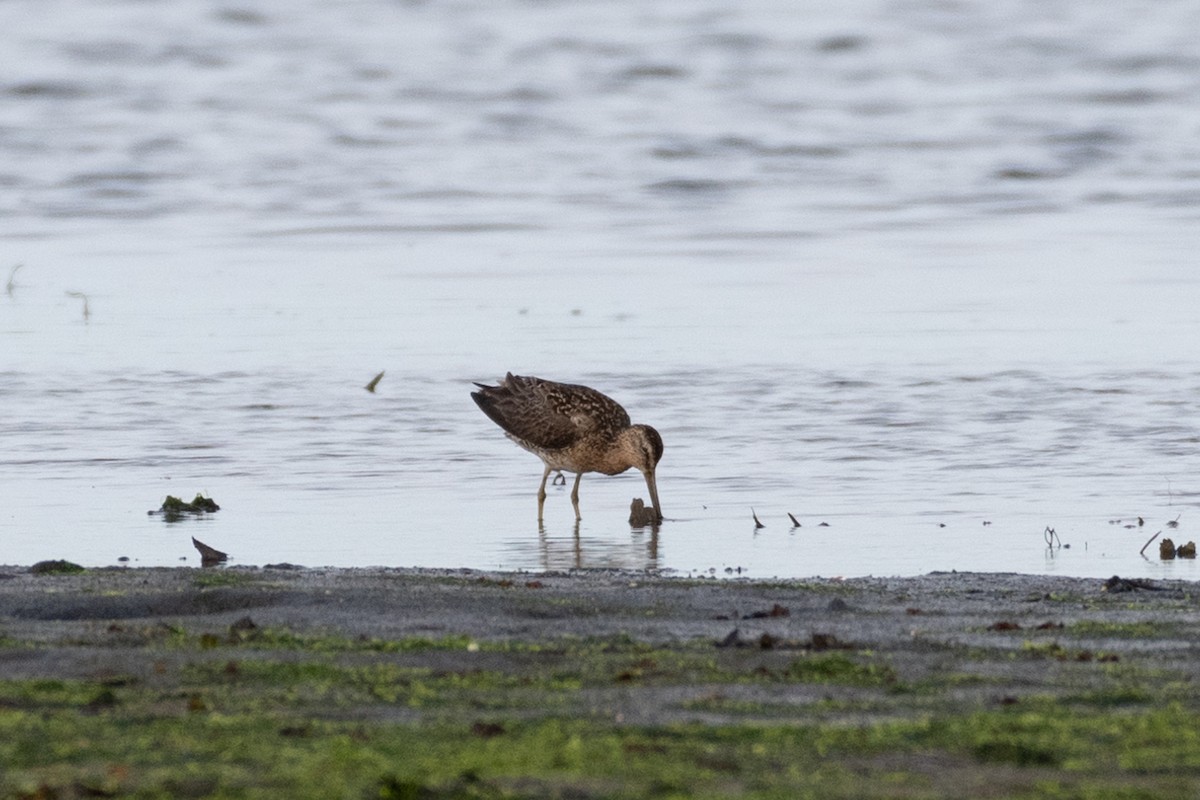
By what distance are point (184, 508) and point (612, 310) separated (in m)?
6.60

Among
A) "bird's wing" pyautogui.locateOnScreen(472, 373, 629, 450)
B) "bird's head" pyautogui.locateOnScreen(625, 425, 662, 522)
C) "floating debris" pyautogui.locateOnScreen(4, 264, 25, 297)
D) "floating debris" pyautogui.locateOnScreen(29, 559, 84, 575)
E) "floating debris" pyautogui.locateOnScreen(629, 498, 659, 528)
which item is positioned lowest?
"floating debris" pyautogui.locateOnScreen(29, 559, 84, 575)

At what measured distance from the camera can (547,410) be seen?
11.0 metres

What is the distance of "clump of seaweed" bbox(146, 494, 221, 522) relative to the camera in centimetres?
917

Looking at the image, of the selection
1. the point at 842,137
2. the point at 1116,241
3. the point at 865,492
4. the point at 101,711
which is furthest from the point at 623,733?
the point at 842,137

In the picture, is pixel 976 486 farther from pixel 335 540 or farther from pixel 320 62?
pixel 320 62

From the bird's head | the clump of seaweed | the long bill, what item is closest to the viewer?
the clump of seaweed

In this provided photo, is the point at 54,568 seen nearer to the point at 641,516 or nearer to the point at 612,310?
the point at 641,516

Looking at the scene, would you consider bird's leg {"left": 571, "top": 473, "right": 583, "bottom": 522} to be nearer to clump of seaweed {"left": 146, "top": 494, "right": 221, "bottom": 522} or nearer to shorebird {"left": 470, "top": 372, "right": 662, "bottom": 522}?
shorebird {"left": 470, "top": 372, "right": 662, "bottom": 522}

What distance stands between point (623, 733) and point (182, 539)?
15.1 feet

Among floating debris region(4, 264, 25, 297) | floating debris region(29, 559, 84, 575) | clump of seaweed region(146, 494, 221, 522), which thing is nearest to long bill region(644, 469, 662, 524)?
clump of seaweed region(146, 494, 221, 522)

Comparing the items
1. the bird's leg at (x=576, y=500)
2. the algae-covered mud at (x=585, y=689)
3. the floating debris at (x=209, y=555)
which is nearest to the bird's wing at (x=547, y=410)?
the bird's leg at (x=576, y=500)

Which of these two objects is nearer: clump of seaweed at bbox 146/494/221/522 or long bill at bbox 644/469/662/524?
clump of seaweed at bbox 146/494/221/522

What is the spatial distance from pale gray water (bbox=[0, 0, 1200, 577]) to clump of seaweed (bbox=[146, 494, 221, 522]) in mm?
214

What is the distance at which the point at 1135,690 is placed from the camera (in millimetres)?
4832
